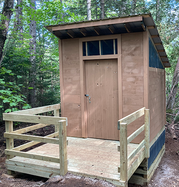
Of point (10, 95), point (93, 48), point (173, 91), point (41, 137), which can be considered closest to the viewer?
point (41, 137)

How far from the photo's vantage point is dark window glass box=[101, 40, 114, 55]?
5076 millimetres

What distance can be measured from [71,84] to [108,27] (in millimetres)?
1860

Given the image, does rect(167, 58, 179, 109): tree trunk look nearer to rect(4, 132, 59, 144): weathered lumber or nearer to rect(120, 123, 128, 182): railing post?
rect(120, 123, 128, 182): railing post

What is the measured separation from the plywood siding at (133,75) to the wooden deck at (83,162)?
3.00ft

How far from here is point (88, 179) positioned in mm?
3256

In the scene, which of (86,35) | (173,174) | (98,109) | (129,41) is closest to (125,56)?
(129,41)

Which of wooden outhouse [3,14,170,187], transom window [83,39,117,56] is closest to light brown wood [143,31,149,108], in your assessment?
wooden outhouse [3,14,170,187]

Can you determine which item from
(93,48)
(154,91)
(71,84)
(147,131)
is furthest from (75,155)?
(154,91)

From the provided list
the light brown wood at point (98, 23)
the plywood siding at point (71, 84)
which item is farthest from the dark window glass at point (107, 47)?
the plywood siding at point (71, 84)

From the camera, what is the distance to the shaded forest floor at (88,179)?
3176 mm

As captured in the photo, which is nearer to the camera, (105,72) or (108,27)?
(108,27)

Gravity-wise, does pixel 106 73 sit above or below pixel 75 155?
above

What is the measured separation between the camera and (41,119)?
139 inches

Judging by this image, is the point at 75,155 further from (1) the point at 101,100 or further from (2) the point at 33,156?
(1) the point at 101,100
